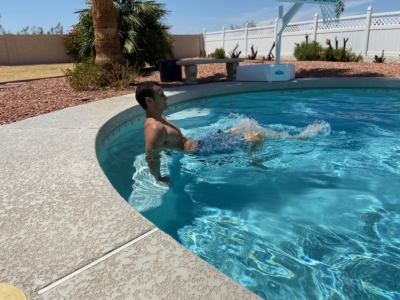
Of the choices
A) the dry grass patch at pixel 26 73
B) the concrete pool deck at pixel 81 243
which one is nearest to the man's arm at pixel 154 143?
the concrete pool deck at pixel 81 243

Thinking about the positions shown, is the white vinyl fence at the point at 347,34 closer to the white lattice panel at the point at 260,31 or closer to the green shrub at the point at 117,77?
the white lattice panel at the point at 260,31

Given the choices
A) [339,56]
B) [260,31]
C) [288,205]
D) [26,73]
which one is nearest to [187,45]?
[260,31]

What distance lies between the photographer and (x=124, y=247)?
177 centimetres

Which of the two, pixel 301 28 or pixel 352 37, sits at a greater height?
pixel 301 28

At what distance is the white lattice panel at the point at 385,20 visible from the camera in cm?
1559

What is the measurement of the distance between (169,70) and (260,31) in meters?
15.0

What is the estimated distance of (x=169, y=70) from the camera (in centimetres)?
1095

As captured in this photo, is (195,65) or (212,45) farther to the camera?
(212,45)

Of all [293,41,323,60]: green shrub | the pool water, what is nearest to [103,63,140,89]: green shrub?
the pool water

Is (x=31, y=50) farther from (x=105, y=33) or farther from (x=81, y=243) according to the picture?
(x=81, y=243)

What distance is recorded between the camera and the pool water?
89.6 inches

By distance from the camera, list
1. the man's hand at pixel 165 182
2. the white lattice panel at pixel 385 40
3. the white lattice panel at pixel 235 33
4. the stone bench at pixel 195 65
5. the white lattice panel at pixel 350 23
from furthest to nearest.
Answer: the white lattice panel at pixel 235 33, the white lattice panel at pixel 350 23, the white lattice panel at pixel 385 40, the stone bench at pixel 195 65, the man's hand at pixel 165 182

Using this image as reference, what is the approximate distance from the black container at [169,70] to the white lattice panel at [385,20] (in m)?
11.6

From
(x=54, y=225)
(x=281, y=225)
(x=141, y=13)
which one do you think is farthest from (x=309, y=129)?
(x=141, y=13)
